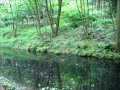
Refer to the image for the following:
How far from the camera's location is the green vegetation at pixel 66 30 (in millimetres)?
21234

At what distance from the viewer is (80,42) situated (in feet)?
74.8

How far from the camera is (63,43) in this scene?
80.4ft

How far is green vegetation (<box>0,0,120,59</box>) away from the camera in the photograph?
21.2 meters

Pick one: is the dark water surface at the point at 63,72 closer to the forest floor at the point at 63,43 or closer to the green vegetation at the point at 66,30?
the forest floor at the point at 63,43

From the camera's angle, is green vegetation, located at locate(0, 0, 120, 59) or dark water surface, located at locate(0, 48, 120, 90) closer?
dark water surface, located at locate(0, 48, 120, 90)

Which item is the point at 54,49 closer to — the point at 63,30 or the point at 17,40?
the point at 63,30

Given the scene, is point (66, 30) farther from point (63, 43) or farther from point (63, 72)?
point (63, 72)

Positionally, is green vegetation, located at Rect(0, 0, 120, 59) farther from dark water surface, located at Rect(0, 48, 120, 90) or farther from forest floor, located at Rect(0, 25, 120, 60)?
dark water surface, located at Rect(0, 48, 120, 90)

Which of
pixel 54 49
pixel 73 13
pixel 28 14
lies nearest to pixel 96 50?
pixel 54 49

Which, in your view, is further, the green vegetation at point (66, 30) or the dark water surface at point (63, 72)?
the green vegetation at point (66, 30)

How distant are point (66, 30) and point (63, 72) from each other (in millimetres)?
13090

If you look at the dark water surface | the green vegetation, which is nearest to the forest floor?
the green vegetation

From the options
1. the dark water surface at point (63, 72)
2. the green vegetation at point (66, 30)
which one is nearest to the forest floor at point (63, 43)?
the green vegetation at point (66, 30)

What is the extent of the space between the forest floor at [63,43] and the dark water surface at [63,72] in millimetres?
897
